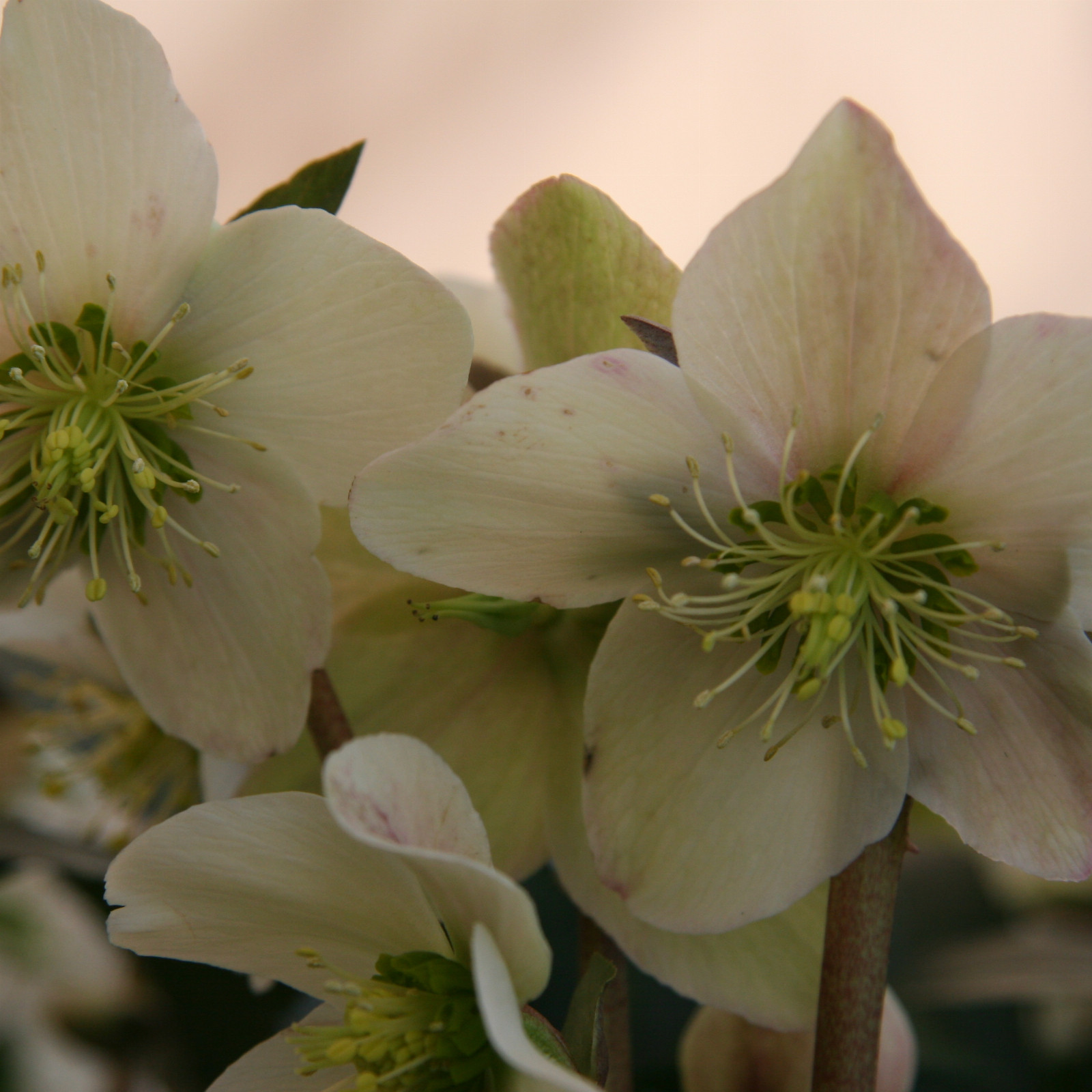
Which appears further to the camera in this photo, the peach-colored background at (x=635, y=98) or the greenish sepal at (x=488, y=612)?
the peach-colored background at (x=635, y=98)

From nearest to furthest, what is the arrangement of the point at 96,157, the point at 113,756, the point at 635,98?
1. the point at 96,157
2. the point at 113,756
3. the point at 635,98

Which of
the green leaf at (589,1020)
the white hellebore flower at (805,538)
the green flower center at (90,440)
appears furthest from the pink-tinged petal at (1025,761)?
the green flower center at (90,440)

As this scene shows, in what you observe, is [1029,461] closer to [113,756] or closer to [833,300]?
[833,300]

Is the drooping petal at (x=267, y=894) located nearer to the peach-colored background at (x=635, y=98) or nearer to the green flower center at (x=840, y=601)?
the green flower center at (x=840, y=601)

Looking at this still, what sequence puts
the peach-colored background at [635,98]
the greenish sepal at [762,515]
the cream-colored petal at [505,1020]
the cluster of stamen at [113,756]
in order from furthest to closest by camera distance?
the peach-colored background at [635,98] < the cluster of stamen at [113,756] < the greenish sepal at [762,515] < the cream-colored petal at [505,1020]

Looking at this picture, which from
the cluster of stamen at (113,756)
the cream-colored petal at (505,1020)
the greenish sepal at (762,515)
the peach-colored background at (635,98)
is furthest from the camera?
the peach-colored background at (635,98)

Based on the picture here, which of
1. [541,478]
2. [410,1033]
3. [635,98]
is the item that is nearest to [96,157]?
[541,478]
